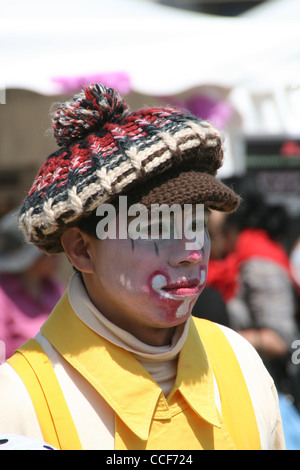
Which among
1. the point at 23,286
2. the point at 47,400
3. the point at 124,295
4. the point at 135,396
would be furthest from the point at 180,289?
the point at 23,286

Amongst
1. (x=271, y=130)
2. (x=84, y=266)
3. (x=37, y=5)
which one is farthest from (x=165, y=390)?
(x=271, y=130)

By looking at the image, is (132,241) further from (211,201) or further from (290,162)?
(290,162)

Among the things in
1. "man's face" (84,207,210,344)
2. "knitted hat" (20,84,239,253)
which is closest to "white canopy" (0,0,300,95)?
"knitted hat" (20,84,239,253)

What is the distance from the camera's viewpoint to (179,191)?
4.45 feet

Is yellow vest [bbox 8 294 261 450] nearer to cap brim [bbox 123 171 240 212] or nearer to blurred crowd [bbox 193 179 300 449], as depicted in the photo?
cap brim [bbox 123 171 240 212]

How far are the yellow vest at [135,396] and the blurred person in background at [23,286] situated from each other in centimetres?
174

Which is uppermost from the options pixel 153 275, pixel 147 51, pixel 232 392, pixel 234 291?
pixel 147 51

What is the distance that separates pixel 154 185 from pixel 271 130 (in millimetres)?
3844

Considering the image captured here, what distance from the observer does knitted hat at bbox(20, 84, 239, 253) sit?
1.34 m

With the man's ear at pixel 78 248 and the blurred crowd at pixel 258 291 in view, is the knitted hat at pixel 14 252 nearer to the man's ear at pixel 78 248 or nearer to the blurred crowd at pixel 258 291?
the blurred crowd at pixel 258 291

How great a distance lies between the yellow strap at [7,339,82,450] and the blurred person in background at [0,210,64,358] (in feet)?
5.92

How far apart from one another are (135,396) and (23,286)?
2.05 meters

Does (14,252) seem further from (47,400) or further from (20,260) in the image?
(47,400)

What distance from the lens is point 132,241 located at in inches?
55.0
